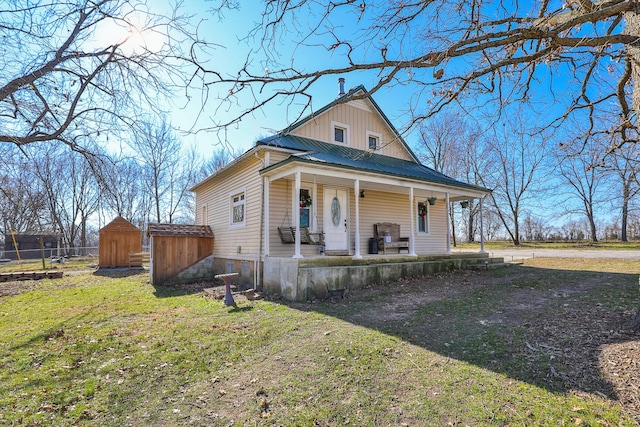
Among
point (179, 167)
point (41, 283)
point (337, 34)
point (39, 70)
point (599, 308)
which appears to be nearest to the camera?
point (337, 34)

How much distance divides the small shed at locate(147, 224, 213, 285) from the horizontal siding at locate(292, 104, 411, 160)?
530cm

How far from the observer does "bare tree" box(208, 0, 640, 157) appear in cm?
315

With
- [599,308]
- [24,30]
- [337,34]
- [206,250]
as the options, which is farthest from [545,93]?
[206,250]

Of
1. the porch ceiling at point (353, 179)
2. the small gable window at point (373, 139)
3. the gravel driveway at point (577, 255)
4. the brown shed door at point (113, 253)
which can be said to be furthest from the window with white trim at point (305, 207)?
the brown shed door at point (113, 253)

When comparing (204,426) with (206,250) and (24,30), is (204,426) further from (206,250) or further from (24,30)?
(206,250)

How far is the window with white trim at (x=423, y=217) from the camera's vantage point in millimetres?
13648

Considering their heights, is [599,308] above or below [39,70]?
below

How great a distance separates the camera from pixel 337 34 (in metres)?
3.49

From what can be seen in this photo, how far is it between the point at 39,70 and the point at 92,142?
2.08m

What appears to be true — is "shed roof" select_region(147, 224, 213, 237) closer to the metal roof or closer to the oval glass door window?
the metal roof

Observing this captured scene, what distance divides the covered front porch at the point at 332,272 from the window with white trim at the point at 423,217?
3.29 meters

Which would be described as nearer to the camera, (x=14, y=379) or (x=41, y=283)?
(x=14, y=379)

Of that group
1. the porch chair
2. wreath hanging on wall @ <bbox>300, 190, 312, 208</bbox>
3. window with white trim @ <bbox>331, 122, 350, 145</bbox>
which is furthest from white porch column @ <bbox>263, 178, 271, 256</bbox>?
the porch chair

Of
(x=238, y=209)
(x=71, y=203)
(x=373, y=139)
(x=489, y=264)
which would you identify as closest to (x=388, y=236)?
(x=489, y=264)
